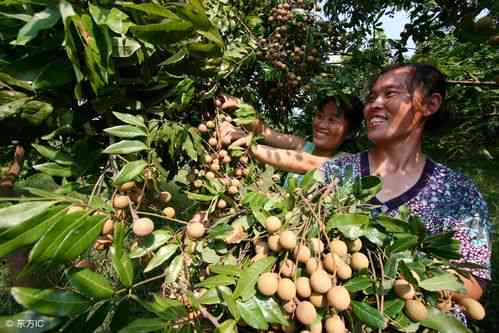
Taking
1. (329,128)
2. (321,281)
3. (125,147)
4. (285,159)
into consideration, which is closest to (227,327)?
(321,281)

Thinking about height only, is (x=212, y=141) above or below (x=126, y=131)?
below

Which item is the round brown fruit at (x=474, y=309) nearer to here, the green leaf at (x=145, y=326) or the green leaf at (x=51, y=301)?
the green leaf at (x=145, y=326)

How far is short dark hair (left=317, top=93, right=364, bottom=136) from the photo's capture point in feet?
4.97

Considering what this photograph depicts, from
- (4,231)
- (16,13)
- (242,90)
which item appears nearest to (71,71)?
(16,13)

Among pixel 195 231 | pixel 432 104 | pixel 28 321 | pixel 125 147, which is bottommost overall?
pixel 28 321

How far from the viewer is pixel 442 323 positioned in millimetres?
558

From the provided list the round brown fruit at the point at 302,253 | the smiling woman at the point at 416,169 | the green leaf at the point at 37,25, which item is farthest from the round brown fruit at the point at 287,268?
the green leaf at the point at 37,25

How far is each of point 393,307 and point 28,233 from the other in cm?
61

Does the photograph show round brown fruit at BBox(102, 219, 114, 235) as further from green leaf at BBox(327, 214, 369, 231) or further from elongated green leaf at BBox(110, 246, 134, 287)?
green leaf at BBox(327, 214, 369, 231)

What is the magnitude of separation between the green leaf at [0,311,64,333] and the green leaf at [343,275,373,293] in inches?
19.3

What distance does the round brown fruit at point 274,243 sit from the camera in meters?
0.59

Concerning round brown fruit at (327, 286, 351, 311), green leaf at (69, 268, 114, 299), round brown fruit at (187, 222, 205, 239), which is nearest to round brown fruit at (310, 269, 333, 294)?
round brown fruit at (327, 286, 351, 311)

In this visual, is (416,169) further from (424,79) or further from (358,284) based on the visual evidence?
(358,284)

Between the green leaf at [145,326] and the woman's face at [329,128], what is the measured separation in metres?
1.27
